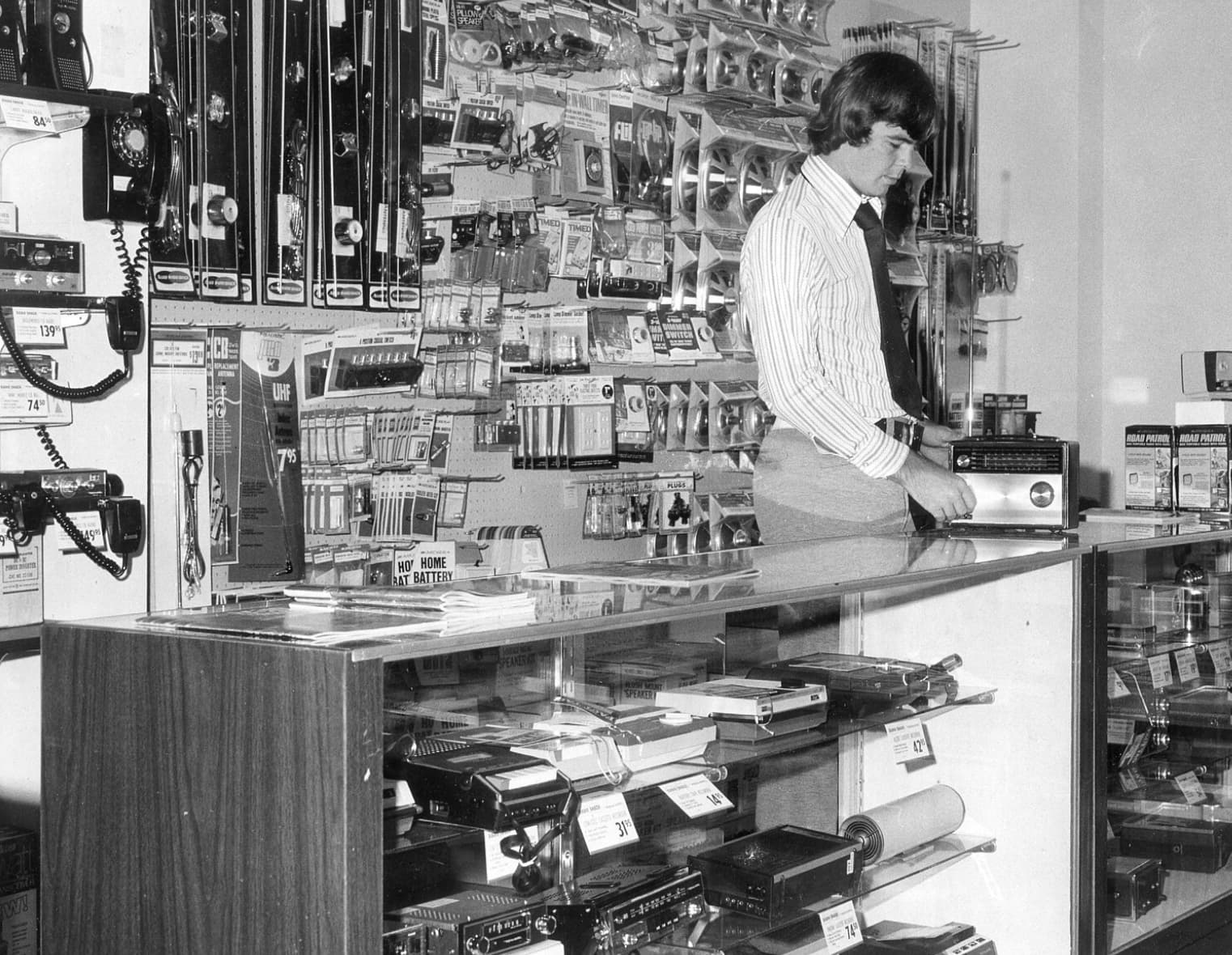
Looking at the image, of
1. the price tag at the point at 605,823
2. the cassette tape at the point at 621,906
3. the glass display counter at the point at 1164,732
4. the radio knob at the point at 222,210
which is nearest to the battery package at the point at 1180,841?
the glass display counter at the point at 1164,732

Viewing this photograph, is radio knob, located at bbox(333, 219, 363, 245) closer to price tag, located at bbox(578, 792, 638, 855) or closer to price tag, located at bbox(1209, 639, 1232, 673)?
price tag, located at bbox(578, 792, 638, 855)

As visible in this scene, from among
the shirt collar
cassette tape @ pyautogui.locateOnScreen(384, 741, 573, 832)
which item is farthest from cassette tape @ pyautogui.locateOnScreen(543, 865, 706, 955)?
the shirt collar

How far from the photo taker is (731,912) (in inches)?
83.7

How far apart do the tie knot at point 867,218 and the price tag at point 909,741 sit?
42.8 inches

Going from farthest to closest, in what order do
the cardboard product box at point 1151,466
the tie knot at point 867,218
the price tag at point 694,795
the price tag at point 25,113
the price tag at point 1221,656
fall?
the cardboard product box at point 1151,466 → the price tag at point 1221,656 → the tie knot at point 867,218 → the price tag at point 25,113 → the price tag at point 694,795

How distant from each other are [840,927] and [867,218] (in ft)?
5.00

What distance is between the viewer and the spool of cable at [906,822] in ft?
8.27

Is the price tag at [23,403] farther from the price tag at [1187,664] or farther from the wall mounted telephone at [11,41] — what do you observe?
Answer: the price tag at [1187,664]

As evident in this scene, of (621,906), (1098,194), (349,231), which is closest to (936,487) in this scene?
(621,906)

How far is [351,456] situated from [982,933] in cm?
192

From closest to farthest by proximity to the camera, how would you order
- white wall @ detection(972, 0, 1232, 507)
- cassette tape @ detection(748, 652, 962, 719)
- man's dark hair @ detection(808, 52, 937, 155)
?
cassette tape @ detection(748, 652, 962, 719) → man's dark hair @ detection(808, 52, 937, 155) → white wall @ detection(972, 0, 1232, 507)

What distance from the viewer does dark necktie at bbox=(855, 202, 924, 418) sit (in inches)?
122

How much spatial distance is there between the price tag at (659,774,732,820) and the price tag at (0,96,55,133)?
1708mm

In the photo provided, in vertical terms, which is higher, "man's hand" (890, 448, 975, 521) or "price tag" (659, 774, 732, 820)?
"man's hand" (890, 448, 975, 521)
